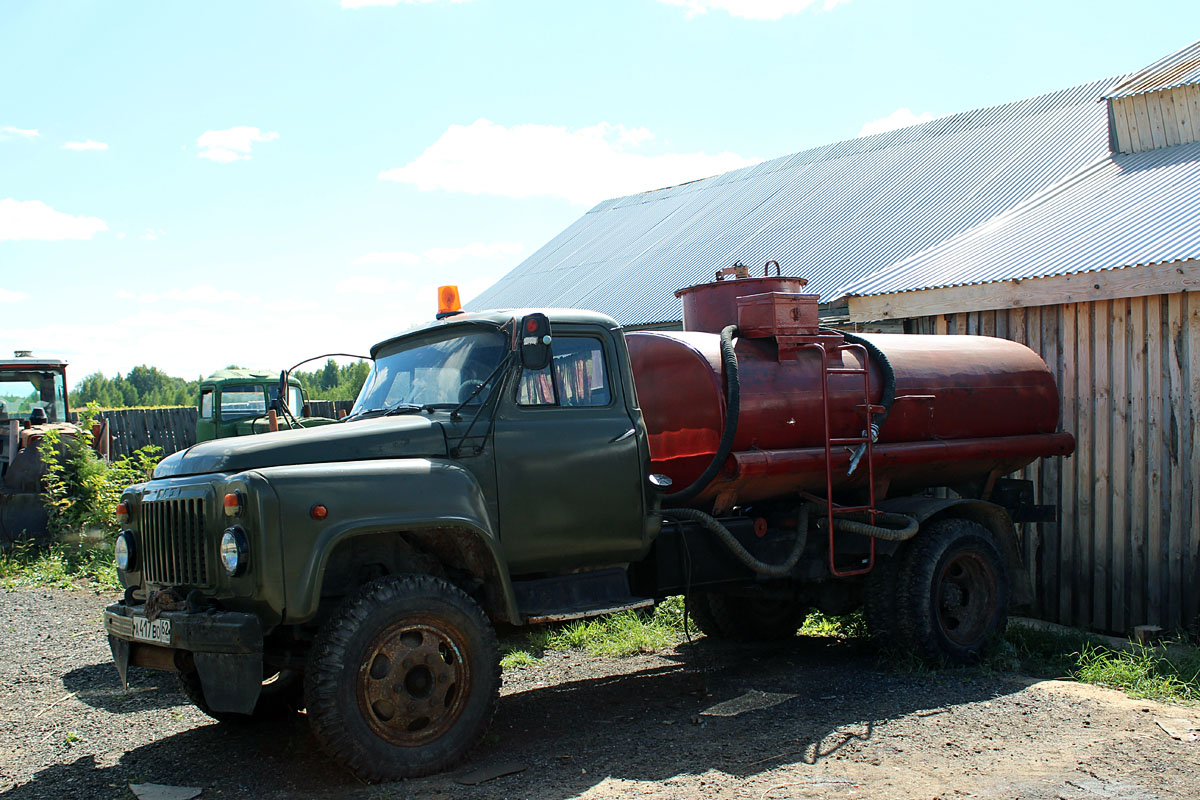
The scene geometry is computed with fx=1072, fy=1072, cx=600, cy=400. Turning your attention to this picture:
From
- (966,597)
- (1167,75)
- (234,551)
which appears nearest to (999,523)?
(966,597)

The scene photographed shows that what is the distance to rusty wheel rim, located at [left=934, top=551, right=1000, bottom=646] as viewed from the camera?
7.61 m

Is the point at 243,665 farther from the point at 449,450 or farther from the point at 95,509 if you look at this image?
the point at 95,509

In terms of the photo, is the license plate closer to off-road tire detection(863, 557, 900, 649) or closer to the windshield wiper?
the windshield wiper

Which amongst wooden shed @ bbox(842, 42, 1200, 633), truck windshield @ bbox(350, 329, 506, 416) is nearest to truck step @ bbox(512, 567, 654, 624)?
truck windshield @ bbox(350, 329, 506, 416)

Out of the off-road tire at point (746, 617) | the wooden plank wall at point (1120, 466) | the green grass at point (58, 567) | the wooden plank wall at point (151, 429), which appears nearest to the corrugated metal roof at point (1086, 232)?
the wooden plank wall at point (1120, 466)

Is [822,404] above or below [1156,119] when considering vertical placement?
below

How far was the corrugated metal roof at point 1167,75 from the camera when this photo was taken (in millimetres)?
11336

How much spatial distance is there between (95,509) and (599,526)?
9275 millimetres

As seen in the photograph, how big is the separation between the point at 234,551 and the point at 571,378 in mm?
2164

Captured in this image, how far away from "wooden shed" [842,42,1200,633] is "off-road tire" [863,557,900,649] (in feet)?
5.58

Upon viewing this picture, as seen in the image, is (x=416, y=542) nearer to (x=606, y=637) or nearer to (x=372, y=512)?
(x=372, y=512)

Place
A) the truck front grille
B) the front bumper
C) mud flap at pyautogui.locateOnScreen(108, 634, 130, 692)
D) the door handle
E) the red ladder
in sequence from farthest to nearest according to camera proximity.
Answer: the red ladder → the door handle → mud flap at pyautogui.locateOnScreen(108, 634, 130, 692) → the truck front grille → the front bumper

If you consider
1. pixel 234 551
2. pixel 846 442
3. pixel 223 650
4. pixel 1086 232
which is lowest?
pixel 223 650

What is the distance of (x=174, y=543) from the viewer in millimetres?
5547
